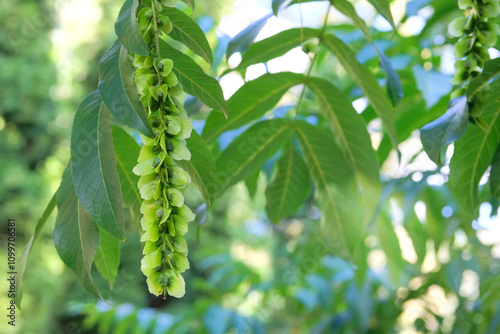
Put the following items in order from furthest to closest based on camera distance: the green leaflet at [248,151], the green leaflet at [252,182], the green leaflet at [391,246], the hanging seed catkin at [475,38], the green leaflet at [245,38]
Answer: the green leaflet at [391,246], the green leaflet at [252,182], the green leaflet at [248,151], the green leaflet at [245,38], the hanging seed catkin at [475,38]

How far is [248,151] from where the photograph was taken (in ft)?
2.27

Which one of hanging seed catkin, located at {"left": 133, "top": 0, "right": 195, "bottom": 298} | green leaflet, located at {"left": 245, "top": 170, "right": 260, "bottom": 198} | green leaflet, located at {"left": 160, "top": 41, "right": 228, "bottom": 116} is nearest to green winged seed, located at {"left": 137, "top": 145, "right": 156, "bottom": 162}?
hanging seed catkin, located at {"left": 133, "top": 0, "right": 195, "bottom": 298}

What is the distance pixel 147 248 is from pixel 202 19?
0.91 metres

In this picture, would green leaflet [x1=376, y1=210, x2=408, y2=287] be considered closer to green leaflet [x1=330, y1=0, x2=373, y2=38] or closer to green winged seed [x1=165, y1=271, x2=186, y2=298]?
green leaflet [x1=330, y1=0, x2=373, y2=38]

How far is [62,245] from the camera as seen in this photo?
455 mm

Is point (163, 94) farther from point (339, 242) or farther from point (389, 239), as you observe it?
point (389, 239)

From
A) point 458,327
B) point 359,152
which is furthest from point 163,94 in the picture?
point 458,327

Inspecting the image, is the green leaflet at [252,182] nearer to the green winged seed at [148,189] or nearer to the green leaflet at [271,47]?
the green leaflet at [271,47]

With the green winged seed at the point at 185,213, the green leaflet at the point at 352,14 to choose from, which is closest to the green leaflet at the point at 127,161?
the green winged seed at the point at 185,213

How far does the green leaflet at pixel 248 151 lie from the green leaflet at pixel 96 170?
241mm

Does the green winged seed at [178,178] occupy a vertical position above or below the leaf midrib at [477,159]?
above

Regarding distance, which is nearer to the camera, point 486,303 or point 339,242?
point 339,242

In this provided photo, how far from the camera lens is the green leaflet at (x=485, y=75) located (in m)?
0.42

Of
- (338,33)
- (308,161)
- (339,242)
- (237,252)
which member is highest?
(338,33)
